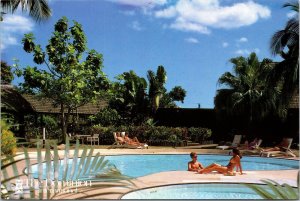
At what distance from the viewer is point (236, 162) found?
10.9 metres

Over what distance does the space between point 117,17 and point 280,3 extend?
12.9 m

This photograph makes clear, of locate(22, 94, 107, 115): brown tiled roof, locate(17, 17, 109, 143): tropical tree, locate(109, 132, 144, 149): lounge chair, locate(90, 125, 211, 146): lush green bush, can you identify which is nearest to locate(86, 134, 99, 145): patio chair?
locate(90, 125, 211, 146): lush green bush

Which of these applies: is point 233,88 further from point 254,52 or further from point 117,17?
point 117,17

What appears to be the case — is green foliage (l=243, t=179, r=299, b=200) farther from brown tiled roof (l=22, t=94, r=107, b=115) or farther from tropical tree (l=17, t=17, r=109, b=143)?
brown tiled roof (l=22, t=94, r=107, b=115)

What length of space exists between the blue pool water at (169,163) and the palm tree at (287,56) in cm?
282

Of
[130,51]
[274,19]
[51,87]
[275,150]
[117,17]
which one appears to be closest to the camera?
[275,150]

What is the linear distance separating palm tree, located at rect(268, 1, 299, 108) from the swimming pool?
275 inches

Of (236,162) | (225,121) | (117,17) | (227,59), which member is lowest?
(236,162)

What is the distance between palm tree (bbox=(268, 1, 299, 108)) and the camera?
14.8 m

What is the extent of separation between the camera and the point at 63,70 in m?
21.1

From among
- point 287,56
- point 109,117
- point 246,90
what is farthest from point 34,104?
point 287,56

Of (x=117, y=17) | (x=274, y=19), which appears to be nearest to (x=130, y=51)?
(x=117, y=17)

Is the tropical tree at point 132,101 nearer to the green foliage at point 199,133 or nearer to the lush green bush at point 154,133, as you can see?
the lush green bush at point 154,133

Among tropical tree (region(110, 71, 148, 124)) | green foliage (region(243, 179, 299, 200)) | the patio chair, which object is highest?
tropical tree (region(110, 71, 148, 124))
